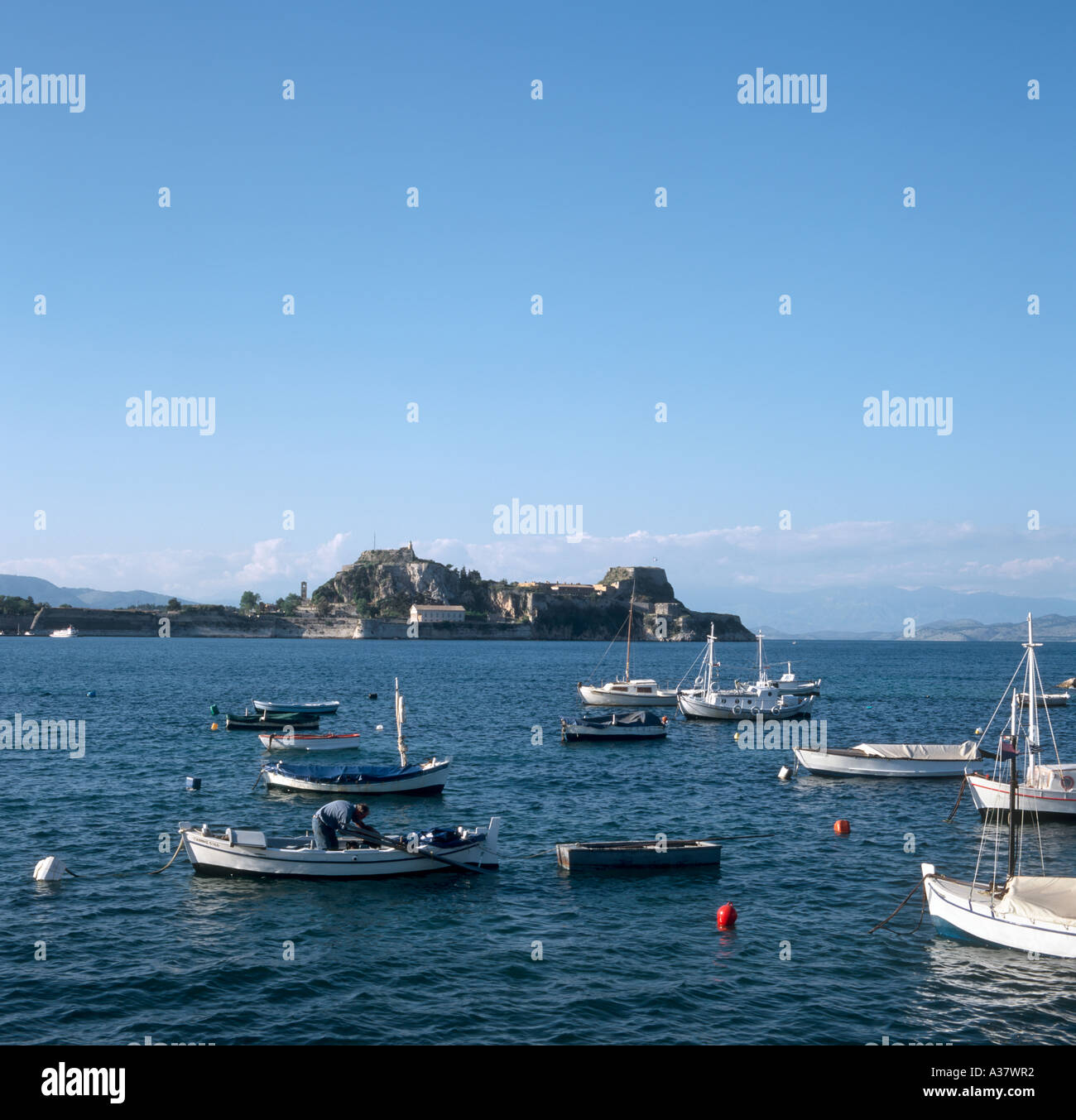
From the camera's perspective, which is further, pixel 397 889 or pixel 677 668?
pixel 677 668

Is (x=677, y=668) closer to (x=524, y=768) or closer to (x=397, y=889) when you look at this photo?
(x=524, y=768)

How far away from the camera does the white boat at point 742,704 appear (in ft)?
277

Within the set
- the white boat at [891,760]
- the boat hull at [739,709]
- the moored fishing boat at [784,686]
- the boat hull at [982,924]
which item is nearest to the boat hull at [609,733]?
the boat hull at [739,709]

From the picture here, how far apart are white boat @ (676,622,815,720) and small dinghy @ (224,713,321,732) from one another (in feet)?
110

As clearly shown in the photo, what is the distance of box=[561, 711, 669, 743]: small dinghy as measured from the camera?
71375 millimetres

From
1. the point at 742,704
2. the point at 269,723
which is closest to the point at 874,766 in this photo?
the point at 742,704

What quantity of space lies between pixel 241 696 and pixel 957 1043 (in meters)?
92.8

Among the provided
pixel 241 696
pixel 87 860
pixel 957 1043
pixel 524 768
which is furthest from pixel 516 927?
pixel 241 696

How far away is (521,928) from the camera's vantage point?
28.0 meters

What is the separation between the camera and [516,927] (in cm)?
2808

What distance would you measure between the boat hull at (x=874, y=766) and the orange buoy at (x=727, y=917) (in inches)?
1180

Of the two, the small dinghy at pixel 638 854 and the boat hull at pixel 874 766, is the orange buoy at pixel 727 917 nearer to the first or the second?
the small dinghy at pixel 638 854

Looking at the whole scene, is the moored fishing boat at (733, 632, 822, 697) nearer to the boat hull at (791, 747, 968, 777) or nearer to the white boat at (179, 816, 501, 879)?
the boat hull at (791, 747, 968, 777)
